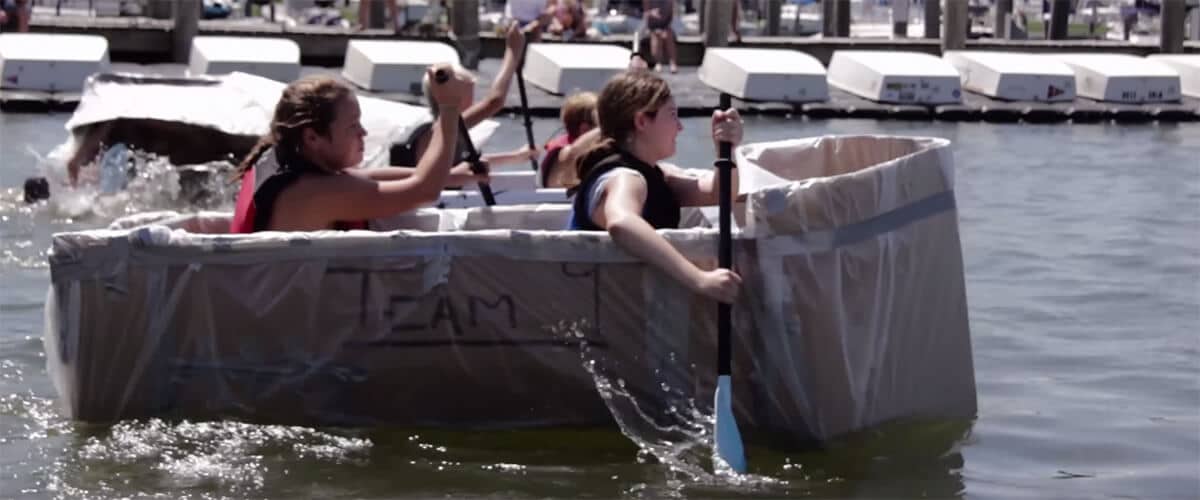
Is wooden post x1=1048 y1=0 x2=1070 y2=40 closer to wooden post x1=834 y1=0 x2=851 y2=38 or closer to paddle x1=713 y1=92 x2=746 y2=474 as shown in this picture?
wooden post x1=834 y1=0 x2=851 y2=38

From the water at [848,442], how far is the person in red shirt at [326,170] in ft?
2.07

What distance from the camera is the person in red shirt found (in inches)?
243

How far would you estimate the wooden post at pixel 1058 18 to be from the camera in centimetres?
3206

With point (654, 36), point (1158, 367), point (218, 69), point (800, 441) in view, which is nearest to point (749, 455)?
point (800, 441)

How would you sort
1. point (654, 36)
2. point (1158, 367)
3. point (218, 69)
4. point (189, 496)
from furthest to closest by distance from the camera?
1. point (654, 36)
2. point (218, 69)
3. point (1158, 367)
4. point (189, 496)

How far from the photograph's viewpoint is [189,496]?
19.5 ft

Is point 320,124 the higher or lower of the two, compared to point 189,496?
higher

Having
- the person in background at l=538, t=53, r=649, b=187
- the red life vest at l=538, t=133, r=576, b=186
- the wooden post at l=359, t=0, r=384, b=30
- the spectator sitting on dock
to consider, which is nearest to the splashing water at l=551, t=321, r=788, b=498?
the person in background at l=538, t=53, r=649, b=187

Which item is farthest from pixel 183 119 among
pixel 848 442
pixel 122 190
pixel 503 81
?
pixel 848 442

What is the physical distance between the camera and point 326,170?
6250mm

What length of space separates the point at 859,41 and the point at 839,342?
22.9m

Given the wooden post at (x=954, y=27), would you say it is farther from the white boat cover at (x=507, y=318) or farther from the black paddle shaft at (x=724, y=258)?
the black paddle shaft at (x=724, y=258)

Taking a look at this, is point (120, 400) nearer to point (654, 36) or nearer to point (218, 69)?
point (218, 69)

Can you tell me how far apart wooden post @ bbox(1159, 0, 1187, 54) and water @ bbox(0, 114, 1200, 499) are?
15630mm
